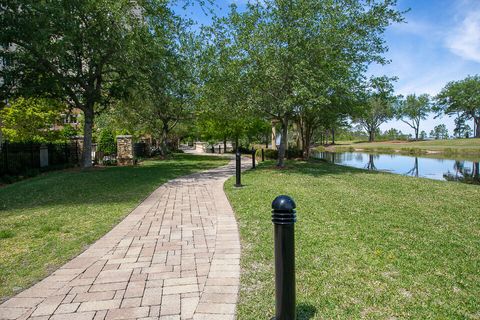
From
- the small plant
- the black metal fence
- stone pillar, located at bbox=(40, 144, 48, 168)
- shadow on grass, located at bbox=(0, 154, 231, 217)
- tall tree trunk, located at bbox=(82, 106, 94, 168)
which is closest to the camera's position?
the small plant

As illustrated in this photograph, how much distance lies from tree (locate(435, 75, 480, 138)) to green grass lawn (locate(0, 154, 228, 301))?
74748 millimetres

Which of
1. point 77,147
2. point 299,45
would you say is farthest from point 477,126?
point 77,147

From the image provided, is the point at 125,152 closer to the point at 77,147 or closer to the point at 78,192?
the point at 77,147

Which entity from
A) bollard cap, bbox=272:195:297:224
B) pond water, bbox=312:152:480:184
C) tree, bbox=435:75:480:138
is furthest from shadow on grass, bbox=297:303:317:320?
tree, bbox=435:75:480:138

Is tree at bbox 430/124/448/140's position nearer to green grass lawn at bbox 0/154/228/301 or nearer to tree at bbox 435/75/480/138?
tree at bbox 435/75/480/138

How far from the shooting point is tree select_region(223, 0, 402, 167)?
43.5 feet

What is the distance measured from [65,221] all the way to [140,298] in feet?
12.3

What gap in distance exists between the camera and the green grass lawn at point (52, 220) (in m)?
4.05

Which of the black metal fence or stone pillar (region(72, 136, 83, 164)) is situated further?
stone pillar (region(72, 136, 83, 164))

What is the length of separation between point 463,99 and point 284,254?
79513 millimetres

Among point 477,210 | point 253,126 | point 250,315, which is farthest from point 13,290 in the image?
point 253,126

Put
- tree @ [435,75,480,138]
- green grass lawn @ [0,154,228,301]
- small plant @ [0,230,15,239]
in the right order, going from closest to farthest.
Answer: green grass lawn @ [0,154,228,301] < small plant @ [0,230,15,239] < tree @ [435,75,480,138]

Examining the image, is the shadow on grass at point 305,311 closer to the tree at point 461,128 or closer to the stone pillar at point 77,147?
the stone pillar at point 77,147

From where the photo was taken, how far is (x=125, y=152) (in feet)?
68.3
